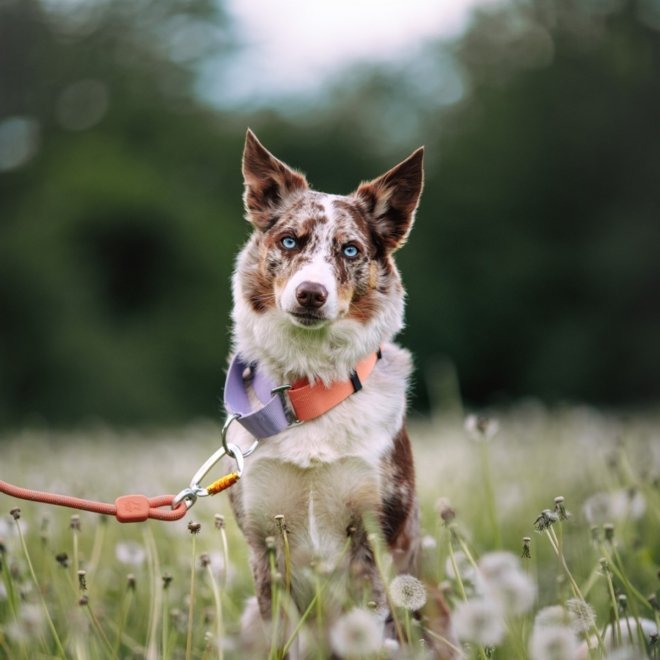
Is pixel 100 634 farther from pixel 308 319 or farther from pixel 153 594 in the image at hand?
pixel 308 319

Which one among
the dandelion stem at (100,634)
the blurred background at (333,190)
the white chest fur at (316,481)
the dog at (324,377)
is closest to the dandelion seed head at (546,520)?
the dog at (324,377)

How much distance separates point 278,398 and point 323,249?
615 millimetres

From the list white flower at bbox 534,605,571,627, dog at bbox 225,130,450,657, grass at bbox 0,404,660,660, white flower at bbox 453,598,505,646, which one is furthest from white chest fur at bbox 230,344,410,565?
white flower at bbox 453,598,505,646

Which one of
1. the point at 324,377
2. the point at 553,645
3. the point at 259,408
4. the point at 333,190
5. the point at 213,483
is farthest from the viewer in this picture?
the point at 333,190

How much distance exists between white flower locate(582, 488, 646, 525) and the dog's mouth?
1.37 metres

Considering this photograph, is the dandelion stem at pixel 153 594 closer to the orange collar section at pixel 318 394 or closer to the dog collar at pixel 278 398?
the dog collar at pixel 278 398

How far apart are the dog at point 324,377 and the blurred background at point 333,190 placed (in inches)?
451

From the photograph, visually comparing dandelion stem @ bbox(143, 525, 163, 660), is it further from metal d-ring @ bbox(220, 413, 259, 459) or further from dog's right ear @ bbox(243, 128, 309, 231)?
dog's right ear @ bbox(243, 128, 309, 231)

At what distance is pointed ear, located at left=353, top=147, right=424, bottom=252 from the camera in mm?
3588

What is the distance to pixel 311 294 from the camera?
318 cm

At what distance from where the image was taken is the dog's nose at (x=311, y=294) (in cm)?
318

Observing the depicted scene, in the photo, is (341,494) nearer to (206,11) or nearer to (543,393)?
(543,393)

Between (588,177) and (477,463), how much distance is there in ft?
40.1

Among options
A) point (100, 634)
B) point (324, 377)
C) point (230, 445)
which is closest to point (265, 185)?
point (324, 377)
